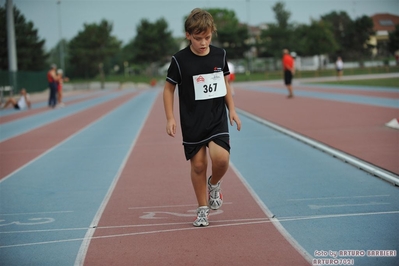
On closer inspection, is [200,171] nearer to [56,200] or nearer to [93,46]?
[56,200]

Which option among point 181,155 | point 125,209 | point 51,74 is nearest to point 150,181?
point 125,209

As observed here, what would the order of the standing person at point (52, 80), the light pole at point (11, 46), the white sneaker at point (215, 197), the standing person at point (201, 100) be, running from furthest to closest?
the light pole at point (11, 46), the standing person at point (52, 80), the white sneaker at point (215, 197), the standing person at point (201, 100)

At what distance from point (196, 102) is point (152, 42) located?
95723mm

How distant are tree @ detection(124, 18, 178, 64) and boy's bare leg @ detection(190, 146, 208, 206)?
309 ft

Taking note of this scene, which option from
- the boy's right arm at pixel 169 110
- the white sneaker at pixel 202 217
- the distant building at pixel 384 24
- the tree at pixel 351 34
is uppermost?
the tree at pixel 351 34

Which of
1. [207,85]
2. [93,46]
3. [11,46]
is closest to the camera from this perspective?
[207,85]

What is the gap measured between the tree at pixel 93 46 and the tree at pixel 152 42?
11.0 metres

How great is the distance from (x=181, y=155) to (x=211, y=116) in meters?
5.65

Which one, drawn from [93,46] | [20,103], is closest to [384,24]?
[20,103]

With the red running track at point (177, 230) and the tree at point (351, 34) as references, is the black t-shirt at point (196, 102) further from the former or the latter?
the tree at point (351, 34)

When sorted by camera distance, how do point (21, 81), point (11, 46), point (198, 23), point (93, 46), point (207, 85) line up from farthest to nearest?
point (93, 46), point (21, 81), point (11, 46), point (207, 85), point (198, 23)

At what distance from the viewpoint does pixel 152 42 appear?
10006 cm

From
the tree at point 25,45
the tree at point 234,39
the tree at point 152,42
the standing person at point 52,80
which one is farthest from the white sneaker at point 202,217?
the tree at point 234,39

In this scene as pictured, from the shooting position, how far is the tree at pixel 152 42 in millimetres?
99562
